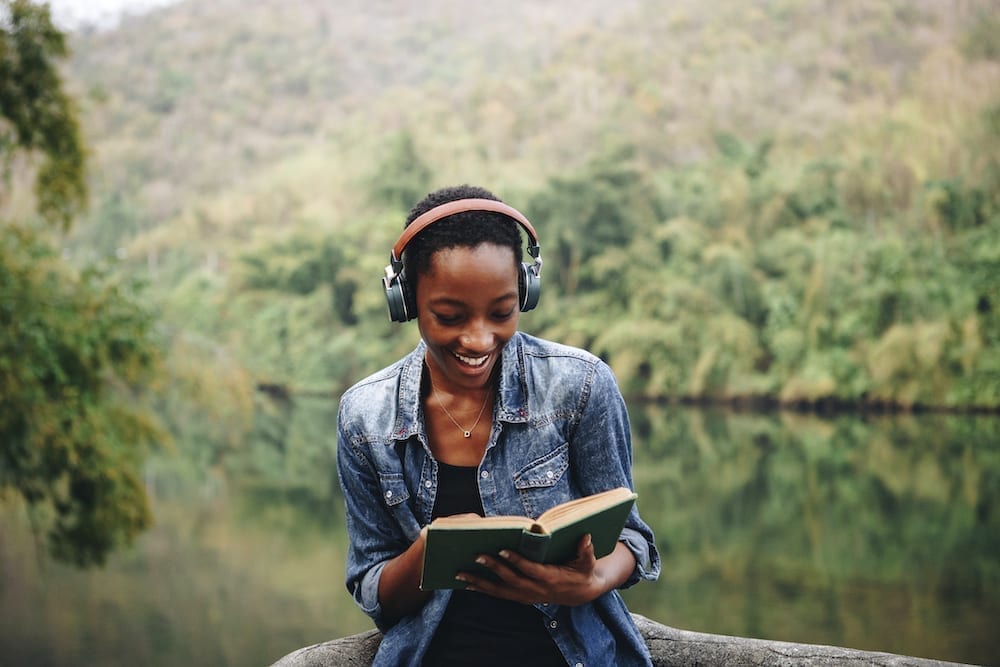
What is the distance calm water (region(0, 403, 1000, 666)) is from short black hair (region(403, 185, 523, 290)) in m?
7.50

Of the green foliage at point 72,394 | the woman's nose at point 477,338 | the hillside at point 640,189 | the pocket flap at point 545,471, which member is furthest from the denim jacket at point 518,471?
the hillside at point 640,189

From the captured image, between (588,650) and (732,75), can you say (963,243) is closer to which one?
(732,75)

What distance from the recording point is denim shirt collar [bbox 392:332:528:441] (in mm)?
1751

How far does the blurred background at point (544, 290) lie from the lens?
7.35 m

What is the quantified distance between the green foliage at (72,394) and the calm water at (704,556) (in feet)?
4.83

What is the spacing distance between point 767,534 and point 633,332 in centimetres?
1132

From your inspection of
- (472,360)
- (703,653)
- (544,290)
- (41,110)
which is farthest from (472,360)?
(544,290)

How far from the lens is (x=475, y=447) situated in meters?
1.78

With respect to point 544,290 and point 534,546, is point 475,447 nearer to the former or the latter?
point 534,546

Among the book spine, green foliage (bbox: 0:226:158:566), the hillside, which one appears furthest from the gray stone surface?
the hillside

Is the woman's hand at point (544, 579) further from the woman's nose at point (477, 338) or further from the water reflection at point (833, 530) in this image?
the water reflection at point (833, 530)

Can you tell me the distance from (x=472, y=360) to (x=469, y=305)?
0.10 meters

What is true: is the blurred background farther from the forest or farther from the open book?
the open book

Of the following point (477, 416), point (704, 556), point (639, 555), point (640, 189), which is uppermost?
point (640, 189)
